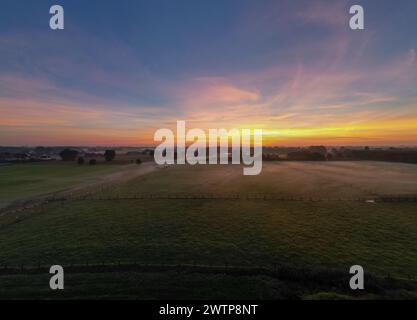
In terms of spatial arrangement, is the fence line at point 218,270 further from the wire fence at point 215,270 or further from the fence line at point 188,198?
the fence line at point 188,198

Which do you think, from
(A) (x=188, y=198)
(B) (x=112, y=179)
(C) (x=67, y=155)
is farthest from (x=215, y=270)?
(C) (x=67, y=155)

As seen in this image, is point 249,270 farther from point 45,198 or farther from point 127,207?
point 45,198

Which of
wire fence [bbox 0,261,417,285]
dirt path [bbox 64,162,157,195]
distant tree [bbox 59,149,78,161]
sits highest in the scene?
distant tree [bbox 59,149,78,161]

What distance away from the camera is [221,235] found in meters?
22.4

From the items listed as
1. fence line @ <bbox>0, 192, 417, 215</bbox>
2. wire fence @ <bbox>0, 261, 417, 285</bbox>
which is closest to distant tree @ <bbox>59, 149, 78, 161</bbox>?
fence line @ <bbox>0, 192, 417, 215</bbox>

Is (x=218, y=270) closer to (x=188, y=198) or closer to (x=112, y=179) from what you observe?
(x=188, y=198)

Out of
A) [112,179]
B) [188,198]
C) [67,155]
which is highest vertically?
[67,155]

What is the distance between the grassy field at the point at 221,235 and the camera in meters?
17.3

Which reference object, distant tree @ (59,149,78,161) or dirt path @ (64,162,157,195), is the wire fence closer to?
dirt path @ (64,162,157,195)

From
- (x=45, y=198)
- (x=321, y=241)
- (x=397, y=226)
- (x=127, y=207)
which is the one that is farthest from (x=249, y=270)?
(x=45, y=198)

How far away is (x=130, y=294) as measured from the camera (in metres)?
12.3

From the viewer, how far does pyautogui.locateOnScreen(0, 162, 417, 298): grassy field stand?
17328 mm

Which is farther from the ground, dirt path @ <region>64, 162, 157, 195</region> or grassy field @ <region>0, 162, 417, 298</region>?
dirt path @ <region>64, 162, 157, 195</region>

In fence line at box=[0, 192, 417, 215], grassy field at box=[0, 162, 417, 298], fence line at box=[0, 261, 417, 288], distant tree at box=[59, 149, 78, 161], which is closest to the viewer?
fence line at box=[0, 261, 417, 288]
